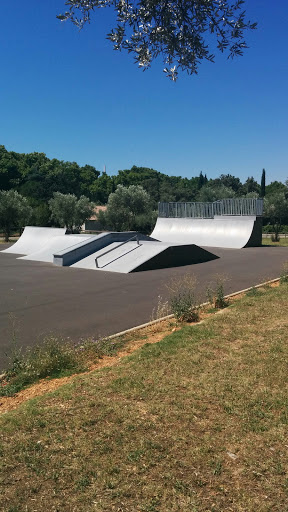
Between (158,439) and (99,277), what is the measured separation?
1155 cm

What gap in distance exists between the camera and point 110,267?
17.2 m

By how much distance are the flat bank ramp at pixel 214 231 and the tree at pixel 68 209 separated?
44.3ft

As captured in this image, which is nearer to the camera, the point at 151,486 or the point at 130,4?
the point at 151,486

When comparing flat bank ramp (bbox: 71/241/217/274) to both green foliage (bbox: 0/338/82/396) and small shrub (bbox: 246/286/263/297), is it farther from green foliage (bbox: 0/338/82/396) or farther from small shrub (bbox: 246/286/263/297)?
green foliage (bbox: 0/338/82/396)

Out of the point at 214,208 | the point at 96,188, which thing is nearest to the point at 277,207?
the point at 214,208

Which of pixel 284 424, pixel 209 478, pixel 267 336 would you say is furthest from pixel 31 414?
pixel 267 336

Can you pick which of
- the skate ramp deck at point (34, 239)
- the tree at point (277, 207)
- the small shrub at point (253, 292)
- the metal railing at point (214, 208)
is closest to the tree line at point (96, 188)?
the tree at point (277, 207)

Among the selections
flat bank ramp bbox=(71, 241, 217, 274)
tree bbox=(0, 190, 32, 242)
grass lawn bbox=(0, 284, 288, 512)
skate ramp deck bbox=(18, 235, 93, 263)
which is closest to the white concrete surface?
flat bank ramp bbox=(71, 241, 217, 274)

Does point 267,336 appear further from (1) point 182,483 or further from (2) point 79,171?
(2) point 79,171

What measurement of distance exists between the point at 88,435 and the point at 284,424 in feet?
6.60

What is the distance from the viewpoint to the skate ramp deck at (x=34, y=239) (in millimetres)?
25094

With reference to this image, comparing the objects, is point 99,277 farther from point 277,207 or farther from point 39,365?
point 277,207

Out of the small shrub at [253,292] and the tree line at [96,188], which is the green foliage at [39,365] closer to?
the small shrub at [253,292]

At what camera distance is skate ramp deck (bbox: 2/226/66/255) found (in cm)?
2509
